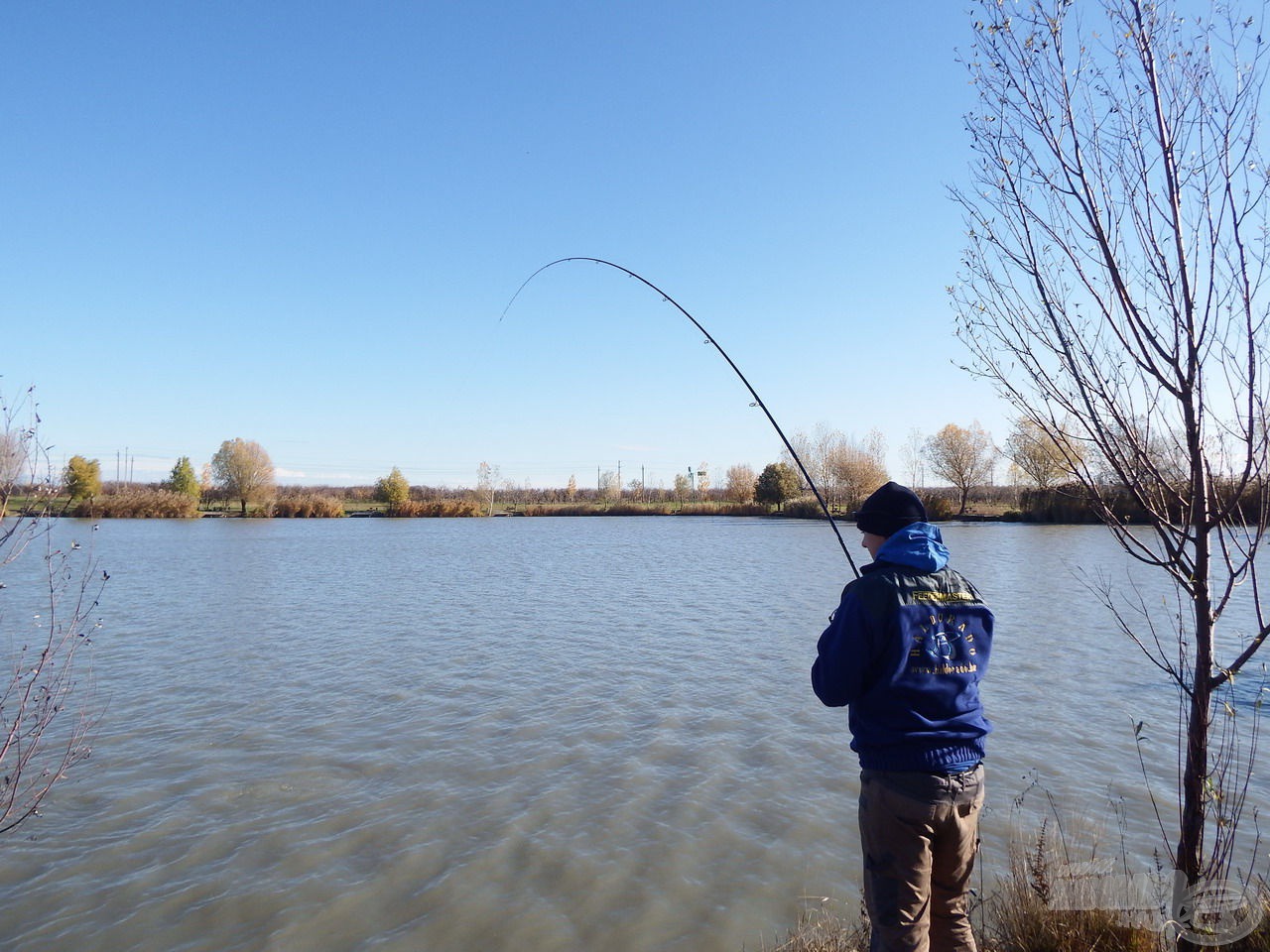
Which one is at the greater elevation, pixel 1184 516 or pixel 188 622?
pixel 1184 516

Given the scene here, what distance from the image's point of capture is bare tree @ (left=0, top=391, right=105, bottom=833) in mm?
4293

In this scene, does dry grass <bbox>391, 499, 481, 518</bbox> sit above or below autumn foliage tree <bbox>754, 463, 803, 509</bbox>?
below

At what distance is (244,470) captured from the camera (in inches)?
2630

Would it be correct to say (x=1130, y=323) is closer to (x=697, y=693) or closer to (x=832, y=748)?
(x=832, y=748)

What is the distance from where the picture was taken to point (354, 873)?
544 cm

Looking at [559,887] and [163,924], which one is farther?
[559,887]

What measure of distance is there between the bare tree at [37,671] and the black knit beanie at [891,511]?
3910mm

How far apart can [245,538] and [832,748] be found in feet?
125

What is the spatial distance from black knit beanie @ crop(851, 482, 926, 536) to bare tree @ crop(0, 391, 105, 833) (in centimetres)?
391

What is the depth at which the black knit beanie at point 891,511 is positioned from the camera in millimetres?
3348

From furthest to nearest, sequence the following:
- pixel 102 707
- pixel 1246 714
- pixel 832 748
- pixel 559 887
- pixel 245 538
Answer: pixel 245 538
pixel 102 707
pixel 1246 714
pixel 832 748
pixel 559 887

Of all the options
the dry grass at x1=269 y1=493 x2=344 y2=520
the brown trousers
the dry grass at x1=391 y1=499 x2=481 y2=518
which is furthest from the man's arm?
the dry grass at x1=391 y1=499 x2=481 y2=518

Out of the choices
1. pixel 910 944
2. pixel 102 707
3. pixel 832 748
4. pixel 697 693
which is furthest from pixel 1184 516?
pixel 102 707

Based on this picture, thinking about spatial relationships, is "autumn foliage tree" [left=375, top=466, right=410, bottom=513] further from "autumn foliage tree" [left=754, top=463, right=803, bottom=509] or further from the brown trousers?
the brown trousers
